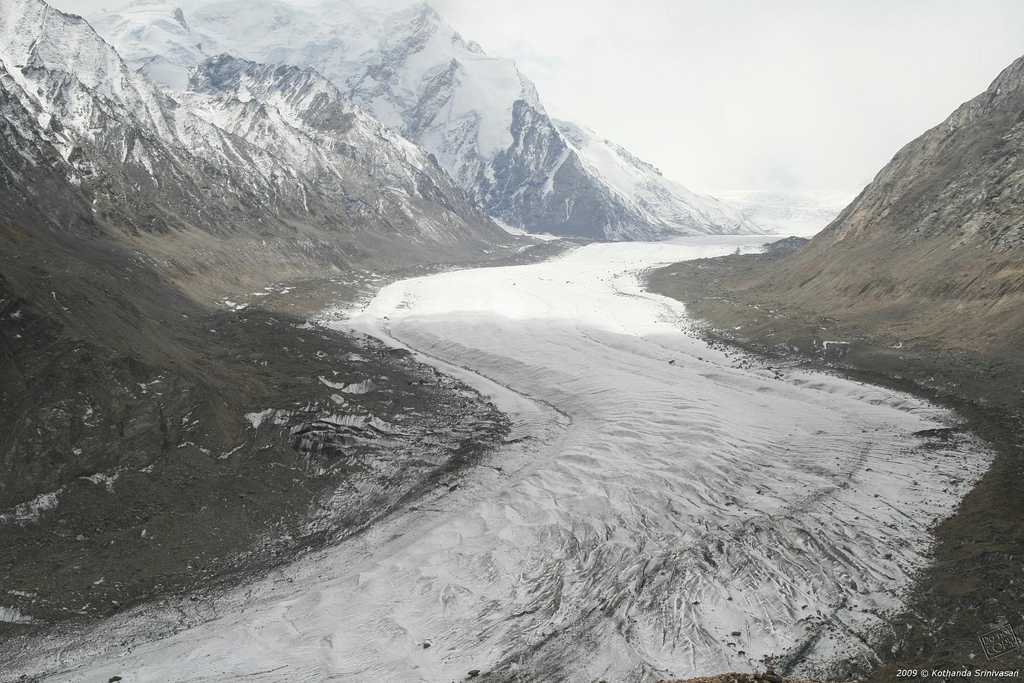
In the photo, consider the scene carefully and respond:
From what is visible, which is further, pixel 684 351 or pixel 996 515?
pixel 684 351

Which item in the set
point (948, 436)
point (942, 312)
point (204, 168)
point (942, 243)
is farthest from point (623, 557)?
point (204, 168)

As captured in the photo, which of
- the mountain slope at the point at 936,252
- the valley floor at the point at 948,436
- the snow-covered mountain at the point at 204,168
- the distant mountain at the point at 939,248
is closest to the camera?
the valley floor at the point at 948,436

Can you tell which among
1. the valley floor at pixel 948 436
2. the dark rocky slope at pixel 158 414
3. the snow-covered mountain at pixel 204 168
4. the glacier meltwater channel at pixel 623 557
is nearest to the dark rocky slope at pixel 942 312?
the valley floor at pixel 948 436

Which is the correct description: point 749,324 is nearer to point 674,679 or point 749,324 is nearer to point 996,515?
point 996,515

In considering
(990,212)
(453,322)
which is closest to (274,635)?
(453,322)

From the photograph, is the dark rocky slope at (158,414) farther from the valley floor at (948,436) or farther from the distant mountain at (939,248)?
the distant mountain at (939,248)

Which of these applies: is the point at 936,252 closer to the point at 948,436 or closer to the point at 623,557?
the point at 948,436

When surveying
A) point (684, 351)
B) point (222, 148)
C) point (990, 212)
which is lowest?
point (684, 351)
